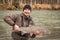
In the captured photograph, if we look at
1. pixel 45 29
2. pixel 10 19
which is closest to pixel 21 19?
pixel 10 19

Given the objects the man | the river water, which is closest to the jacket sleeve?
the man

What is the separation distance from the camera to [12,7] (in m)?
49.8

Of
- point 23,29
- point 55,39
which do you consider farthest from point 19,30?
point 55,39

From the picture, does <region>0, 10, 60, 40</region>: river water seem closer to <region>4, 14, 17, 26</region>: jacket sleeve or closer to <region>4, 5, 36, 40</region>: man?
<region>4, 5, 36, 40</region>: man

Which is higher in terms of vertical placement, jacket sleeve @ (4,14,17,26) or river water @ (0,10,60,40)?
jacket sleeve @ (4,14,17,26)

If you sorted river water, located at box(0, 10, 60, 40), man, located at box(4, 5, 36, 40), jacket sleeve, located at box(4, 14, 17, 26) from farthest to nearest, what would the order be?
river water, located at box(0, 10, 60, 40) < man, located at box(4, 5, 36, 40) < jacket sleeve, located at box(4, 14, 17, 26)

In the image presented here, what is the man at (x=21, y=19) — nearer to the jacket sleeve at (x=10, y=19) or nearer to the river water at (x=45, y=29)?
the jacket sleeve at (x=10, y=19)


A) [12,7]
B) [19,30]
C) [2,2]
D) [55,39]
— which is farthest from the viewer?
[2,2]

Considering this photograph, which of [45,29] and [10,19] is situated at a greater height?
[10,19]

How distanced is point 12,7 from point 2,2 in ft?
27.3

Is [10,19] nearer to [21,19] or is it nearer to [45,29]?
[21,19]

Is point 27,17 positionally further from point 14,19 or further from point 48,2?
point 48,2

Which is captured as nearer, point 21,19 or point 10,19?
point 10,19

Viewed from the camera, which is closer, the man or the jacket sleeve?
the jacket sleeve
